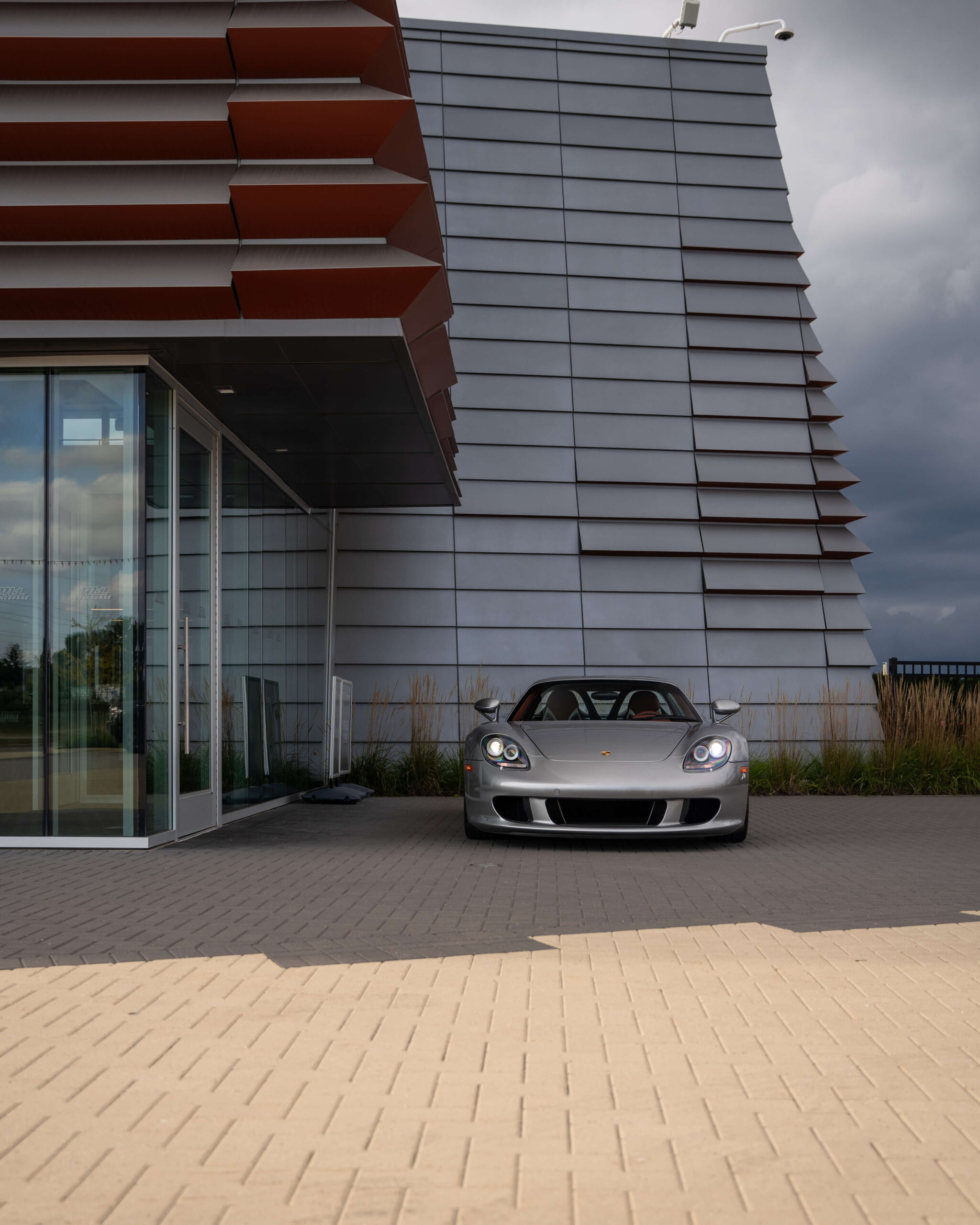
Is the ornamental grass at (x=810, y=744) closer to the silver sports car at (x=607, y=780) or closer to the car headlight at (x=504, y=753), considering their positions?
the silver sports car at (x=607, y=780)

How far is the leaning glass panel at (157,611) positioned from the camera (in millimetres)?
7141

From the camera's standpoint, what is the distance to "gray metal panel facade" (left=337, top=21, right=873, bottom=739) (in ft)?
45.5

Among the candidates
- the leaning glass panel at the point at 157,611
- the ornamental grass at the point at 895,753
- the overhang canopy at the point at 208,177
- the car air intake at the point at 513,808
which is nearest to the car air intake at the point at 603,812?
the car air intake at the point at 513,808

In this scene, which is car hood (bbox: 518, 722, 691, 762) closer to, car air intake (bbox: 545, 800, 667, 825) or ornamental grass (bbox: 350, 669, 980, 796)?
car air intake (bbox: 545, 800, 667, 825)

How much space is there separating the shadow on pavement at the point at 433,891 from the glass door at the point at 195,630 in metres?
0.36

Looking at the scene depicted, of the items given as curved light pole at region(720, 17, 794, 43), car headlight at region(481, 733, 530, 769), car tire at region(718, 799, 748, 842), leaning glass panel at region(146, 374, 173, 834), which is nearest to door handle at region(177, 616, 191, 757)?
leaning glass panel at region(146, 374, 173, 834)

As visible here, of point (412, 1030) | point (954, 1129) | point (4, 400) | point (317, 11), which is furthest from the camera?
point (4, 400)

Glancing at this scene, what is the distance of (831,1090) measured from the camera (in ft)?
8.75

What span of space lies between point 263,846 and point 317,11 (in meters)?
5.30

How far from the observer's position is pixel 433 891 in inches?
217

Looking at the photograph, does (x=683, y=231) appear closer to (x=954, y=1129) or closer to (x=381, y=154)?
(x=381, y=154)

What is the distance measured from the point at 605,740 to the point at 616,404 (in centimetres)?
823

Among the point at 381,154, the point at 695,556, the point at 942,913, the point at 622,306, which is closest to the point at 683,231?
the point at 622,306

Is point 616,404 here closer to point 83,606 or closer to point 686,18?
point 686,18
